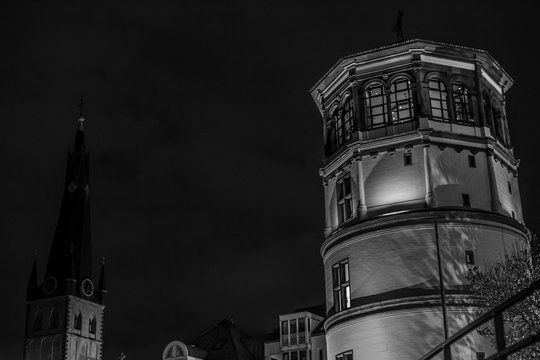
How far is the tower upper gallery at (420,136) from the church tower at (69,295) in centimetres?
11502

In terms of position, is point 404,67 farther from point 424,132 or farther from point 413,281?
point 413,281

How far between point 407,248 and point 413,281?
6.35 feet

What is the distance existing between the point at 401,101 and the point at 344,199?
7192 mm

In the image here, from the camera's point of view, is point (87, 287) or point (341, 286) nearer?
point (341, 286)

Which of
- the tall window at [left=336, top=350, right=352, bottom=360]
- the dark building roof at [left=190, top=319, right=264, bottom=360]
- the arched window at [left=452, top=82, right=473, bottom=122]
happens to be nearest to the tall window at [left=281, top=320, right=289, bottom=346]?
the dark building roof at [left=190, top=319, right=264, bottom=360]

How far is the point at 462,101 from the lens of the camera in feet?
157

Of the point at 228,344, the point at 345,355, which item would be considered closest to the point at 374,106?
the point at 345,355

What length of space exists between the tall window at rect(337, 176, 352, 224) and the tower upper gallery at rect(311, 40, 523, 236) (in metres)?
0.06

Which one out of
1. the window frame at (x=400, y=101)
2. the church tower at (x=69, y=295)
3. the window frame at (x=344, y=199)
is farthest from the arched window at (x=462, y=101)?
the church tower at (x=69, y=295)

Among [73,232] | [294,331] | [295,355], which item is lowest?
[295,355]

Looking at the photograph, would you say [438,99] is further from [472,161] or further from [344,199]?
[344,199]

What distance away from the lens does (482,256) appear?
43.7 m

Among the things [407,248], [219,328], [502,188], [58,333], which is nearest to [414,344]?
[407,248]

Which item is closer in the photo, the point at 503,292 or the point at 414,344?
the point at 503,292
